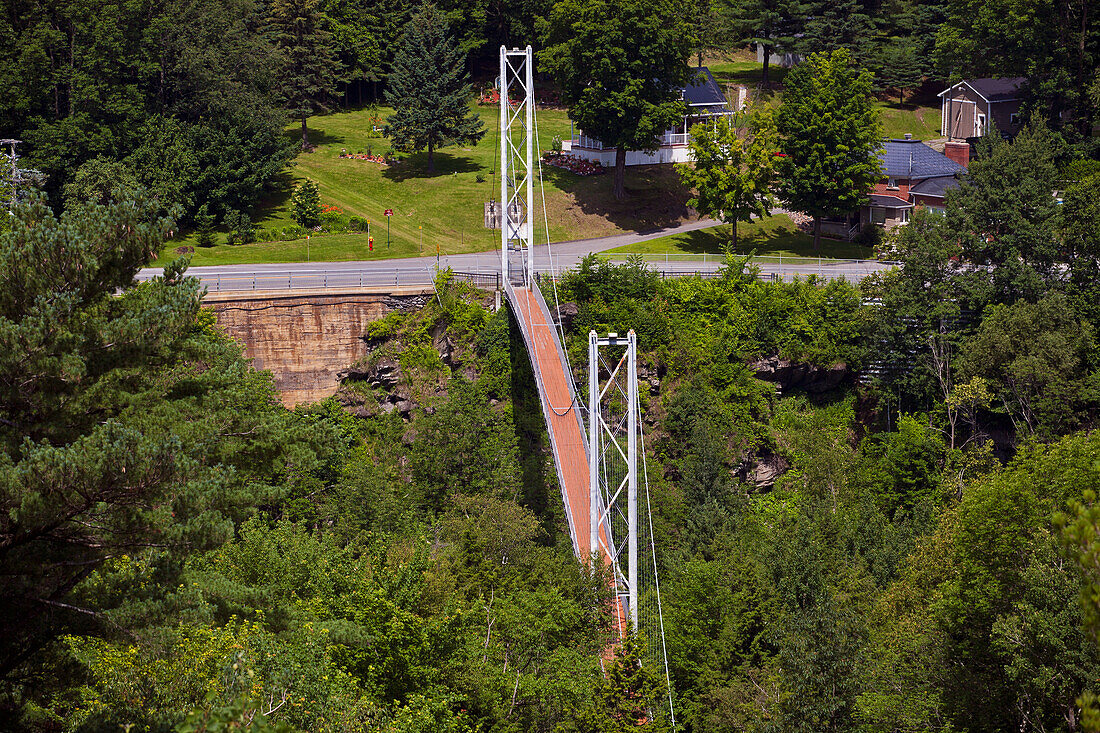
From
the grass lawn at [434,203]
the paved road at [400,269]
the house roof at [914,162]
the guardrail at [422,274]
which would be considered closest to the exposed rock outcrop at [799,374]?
the guardrail at [422,274]

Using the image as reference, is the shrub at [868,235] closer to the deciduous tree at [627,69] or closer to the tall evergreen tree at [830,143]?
the tall evergreen tree at [830,143]

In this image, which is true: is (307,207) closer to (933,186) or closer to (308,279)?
(308,279)

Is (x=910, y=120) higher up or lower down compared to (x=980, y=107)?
lower down

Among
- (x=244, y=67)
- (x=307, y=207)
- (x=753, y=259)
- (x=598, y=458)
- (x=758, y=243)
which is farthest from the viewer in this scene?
(x=244, y=67)

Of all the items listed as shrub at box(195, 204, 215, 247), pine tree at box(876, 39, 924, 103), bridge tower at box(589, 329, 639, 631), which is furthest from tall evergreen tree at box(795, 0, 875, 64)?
bridge tower at box(589, 329, 639, 631)

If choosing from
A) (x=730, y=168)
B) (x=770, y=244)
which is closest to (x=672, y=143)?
(x=770, y=244)

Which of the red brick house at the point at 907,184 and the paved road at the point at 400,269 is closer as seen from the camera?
the paved road at the point at 400,269
